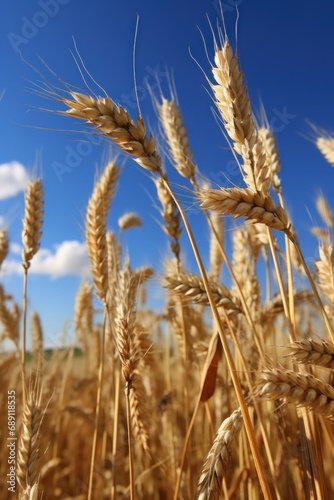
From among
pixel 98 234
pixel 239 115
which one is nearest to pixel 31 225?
pixel 98 234

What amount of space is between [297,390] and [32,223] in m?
1.66

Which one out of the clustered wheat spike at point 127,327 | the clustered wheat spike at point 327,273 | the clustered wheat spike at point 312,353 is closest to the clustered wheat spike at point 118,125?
the clustered wheat spike at point 127,327

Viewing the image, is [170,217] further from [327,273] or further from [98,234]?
[327,273]

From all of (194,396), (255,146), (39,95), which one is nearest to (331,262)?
(255,146)

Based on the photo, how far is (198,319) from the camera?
2.92 meters

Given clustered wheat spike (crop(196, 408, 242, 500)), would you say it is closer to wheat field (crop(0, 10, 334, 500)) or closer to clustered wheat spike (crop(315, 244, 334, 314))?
wheat field (crop(0, 10, 334, 500))

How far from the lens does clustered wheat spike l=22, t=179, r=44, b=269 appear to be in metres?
2.09

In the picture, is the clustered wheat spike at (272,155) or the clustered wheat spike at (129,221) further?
the clustered wheat spike at (129,221)

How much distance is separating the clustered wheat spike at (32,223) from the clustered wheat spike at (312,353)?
1.48 meters

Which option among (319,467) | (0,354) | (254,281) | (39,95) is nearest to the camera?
(319,467)

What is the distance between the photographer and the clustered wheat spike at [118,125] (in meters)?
1.20

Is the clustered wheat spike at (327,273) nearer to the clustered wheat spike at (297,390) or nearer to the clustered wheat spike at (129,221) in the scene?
the clustered wheat spike at (297,390)

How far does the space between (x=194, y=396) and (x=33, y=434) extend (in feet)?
8.19

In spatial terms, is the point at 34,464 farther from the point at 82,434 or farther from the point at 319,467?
the point at 82,434
